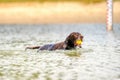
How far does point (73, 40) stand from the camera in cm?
2328

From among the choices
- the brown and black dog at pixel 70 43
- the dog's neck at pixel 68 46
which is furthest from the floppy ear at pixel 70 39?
the dog's neck at pixel 68 46

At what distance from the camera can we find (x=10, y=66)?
18.9m

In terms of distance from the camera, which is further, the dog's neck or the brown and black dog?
the dog's neck

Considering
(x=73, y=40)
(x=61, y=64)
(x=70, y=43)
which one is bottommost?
(x=61, y=64)

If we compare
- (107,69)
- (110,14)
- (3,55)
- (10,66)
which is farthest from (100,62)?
(110,14)

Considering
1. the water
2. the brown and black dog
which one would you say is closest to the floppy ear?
the brown and black dog

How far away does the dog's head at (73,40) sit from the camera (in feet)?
75.9

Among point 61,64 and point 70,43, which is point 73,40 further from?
point 61,64

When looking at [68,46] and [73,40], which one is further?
[68,46]

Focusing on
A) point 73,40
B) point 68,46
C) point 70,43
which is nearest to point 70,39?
point 73,40

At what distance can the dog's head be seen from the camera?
2312 cm

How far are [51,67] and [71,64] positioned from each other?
3.44 feet

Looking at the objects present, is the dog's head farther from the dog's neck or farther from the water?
the water

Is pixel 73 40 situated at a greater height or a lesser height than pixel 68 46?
greater
